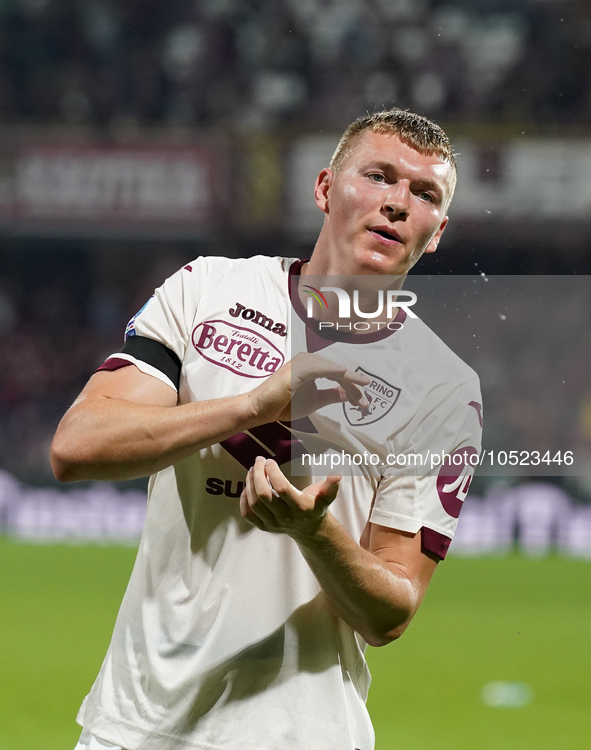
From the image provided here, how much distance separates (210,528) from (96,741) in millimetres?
468

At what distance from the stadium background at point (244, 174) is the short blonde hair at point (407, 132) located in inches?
267

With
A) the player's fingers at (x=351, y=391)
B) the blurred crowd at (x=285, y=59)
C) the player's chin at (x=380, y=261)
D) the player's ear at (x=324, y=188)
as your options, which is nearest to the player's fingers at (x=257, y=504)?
the player's fingers at (x=351, y=391)

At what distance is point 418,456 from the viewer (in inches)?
72.6

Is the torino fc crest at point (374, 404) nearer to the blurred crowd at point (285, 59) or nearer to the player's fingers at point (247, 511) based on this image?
the player's fingers at point (247, 511)

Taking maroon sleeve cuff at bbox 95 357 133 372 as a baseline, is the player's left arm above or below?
below

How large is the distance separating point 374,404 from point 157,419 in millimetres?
459

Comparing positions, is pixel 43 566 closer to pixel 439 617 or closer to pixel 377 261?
pixel 439 617

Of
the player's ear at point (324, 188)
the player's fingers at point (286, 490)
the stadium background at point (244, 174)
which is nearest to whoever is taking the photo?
the player's fingers at point (286, 490)

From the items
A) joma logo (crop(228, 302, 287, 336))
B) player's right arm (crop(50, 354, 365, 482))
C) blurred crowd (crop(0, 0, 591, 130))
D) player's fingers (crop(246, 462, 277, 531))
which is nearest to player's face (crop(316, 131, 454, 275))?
joma logo (crop(228, 302, 287, 336))

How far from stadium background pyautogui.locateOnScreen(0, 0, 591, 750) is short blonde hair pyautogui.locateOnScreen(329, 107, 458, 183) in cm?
678

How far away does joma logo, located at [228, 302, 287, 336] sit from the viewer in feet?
6.27

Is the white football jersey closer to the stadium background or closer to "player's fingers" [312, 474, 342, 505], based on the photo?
"player's fingers" [312, 474, 342, 505]

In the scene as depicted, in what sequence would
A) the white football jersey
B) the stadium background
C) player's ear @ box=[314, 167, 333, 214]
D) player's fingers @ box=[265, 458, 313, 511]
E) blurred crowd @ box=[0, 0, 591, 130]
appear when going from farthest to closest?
blurred crowd @ box=[0, 0, 591, 130], the stadium background, player's ear @ box=[314, 167, 333, 214], the white football jersey, player's fingers @ box=[265, 458, 313, 511]

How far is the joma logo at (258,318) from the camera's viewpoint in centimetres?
191
